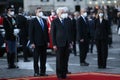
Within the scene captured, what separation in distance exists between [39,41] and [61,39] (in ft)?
3.08

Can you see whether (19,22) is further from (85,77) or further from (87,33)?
(85,77)

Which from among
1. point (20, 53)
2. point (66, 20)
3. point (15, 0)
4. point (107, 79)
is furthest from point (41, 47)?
point (15, 0)

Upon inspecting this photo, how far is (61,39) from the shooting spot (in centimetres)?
1712

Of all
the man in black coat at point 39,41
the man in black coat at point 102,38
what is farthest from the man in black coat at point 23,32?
the man in black coat at point 39,41

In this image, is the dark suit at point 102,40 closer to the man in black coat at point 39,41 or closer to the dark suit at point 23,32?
the man in black coat at point 39,41

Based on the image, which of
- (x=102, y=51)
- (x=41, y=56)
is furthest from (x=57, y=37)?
(x=102, y=51)

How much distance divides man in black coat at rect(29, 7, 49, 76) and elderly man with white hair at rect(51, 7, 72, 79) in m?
0.75

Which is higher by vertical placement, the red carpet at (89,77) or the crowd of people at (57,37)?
the crowd of people at (57,37)

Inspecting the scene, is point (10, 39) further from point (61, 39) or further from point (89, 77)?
point (89, 77)

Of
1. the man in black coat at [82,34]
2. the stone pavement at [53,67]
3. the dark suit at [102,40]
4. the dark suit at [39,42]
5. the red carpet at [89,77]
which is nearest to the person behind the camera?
the red carpet at [89,77]

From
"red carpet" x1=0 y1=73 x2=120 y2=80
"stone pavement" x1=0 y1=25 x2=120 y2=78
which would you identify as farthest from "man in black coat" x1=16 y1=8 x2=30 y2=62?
"red carpet" x1=0 y1=73 x2=120 y2=80

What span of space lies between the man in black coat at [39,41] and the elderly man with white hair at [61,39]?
2.46 ft

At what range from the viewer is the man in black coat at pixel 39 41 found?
58.5 ft

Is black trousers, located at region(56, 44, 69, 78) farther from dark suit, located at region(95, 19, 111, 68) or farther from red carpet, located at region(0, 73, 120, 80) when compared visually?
dark suit, located at region(95, 19, 111, 68)
